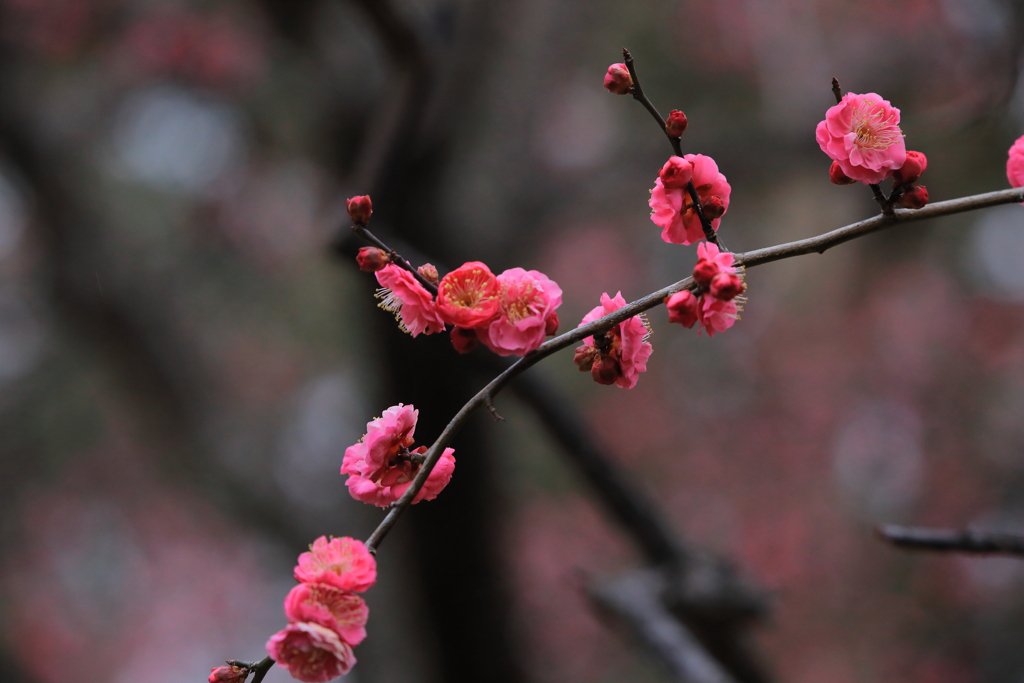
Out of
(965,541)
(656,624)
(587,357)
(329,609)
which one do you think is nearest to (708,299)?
(587,357)

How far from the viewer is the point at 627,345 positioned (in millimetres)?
534

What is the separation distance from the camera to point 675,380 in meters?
3.71

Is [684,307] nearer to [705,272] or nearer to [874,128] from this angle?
[705,272]

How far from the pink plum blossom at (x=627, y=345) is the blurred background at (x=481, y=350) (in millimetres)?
985

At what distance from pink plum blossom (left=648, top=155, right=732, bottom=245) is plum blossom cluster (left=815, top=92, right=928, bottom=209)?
82 millimetres

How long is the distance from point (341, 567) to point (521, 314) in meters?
0.22

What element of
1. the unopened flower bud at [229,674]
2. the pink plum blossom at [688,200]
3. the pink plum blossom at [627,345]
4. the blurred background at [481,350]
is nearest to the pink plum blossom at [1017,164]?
the pink plum blossom at [688,200]

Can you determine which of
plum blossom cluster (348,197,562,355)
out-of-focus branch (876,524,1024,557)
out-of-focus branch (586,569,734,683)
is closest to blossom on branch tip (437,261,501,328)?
plum blossom cluster (348,197,562,355)

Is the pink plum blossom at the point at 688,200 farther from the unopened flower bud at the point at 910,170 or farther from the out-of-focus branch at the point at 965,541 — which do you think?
the out-of-focus branch at the point at 965,541

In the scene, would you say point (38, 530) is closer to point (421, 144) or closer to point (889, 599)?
point (421, 144)

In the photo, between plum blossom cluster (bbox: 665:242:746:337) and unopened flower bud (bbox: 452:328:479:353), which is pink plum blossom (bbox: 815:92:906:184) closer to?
plum blossom cluster (bbox: 665:242:746:337)

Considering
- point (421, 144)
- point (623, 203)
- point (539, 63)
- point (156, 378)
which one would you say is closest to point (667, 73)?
point (623, 203)

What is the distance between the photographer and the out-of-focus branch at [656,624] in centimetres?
121

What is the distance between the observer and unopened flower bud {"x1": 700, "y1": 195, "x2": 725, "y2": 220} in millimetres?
547
